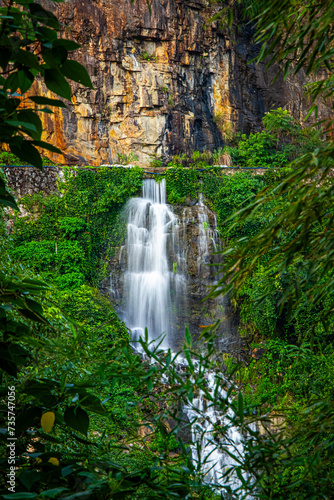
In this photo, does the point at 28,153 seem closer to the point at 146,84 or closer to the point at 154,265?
the point at 154,265

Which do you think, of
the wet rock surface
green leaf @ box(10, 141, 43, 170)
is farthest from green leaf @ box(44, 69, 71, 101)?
the wet rock surface

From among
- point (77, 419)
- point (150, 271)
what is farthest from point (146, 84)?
point (77, 419)

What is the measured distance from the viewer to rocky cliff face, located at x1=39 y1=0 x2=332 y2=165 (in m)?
12.5

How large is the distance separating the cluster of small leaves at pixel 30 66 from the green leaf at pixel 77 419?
0.47 meters

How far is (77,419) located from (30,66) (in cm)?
64

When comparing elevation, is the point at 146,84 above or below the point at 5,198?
above

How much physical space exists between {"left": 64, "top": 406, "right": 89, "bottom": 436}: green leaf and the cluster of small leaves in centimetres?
47

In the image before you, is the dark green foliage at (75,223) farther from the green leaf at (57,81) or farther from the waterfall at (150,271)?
the green leaf at (57,81)

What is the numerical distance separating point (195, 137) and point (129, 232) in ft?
15.8

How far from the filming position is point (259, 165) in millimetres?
12922

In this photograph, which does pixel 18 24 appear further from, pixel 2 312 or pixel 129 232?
pixel 129 232

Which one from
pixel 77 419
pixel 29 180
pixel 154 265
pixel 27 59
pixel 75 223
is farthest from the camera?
pixel 154 265

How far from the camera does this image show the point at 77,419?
2.67ft

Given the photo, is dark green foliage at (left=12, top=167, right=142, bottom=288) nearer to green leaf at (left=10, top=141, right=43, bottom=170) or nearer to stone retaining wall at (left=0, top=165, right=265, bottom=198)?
stone retaining wall at (left=0, top=165, right=265, bottom=198)
